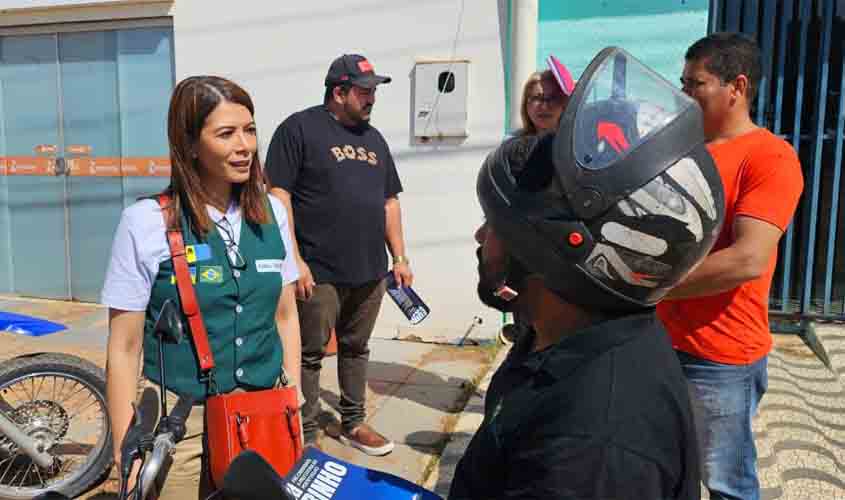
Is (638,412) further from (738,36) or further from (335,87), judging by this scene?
(335,87)

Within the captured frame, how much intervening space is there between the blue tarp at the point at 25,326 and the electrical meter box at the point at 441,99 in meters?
2.95

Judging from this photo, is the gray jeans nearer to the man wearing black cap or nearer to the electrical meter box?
the man wearing black cap

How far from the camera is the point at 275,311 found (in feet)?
7.05

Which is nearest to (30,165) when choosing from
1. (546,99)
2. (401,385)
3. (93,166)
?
(93,166)

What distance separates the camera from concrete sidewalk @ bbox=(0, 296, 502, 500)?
3504 mm

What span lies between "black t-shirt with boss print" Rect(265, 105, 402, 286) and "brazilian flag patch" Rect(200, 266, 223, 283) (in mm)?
1327

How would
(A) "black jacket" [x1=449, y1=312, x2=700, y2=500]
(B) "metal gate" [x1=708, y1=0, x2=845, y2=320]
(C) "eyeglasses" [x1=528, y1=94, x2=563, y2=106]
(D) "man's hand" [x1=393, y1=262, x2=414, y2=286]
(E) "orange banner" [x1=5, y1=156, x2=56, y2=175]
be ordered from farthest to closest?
(E) "orange banner" [x1=5, y1=156, x2=56, y2=175] < (B) "metal gate" [x1=708, y1=0, x2=845, y2=320] < (D) "man's hand" [x1=393, y1=262, x2=414, y2=286] < (C) "eyeglasses" [x1=528, y1=94, x2=563, y2=106] < (A) "black jacket" [x1=449, y1=312, x2=700, y2=500]

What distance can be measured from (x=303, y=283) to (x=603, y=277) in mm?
2258

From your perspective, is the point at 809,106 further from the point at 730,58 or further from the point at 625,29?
the point at 730,58

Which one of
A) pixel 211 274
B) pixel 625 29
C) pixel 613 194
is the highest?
pixel 625 29

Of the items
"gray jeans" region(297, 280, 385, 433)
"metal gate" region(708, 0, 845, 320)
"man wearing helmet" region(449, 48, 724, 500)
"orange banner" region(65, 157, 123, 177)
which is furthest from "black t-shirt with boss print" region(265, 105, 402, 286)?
"orange banner" region(65, 157, 123, 177)

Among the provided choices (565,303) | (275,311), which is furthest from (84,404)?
(565,303)

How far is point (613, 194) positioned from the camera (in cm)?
92

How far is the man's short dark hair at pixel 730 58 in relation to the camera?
2010 millimetres
